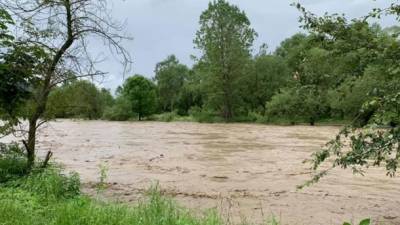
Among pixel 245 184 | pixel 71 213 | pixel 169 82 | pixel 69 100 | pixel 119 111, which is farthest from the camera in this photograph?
pixel 169 82

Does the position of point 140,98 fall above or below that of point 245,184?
above

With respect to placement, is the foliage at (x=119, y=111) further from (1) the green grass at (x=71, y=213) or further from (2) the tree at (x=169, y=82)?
(1) the green grass at (x=71, y=213)

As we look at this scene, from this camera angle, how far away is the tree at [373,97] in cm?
532

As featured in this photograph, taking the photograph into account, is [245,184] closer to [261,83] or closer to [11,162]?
[11,162]

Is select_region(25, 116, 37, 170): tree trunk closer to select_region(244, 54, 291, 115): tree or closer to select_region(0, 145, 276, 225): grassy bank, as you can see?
select_region(0, 145, 276, 225): grassy bank

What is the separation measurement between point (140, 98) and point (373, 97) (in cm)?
7102

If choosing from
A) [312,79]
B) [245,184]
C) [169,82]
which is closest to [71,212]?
[312,79]

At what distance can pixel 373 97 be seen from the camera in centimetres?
517

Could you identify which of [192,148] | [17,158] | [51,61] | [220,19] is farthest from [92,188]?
[220,19]

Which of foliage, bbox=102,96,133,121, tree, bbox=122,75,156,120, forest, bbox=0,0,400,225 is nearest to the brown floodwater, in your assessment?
forest, bbox=0,0,400,225

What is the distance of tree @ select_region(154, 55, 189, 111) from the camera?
87.1 metres

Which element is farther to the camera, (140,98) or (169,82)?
(169,82)

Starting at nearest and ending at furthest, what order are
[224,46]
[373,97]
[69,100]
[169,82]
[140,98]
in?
[373,97] → [69,100] → [224,46] → [140,98] → [169,82]

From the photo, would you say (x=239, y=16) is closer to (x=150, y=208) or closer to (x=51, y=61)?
(x=51, y=61)
